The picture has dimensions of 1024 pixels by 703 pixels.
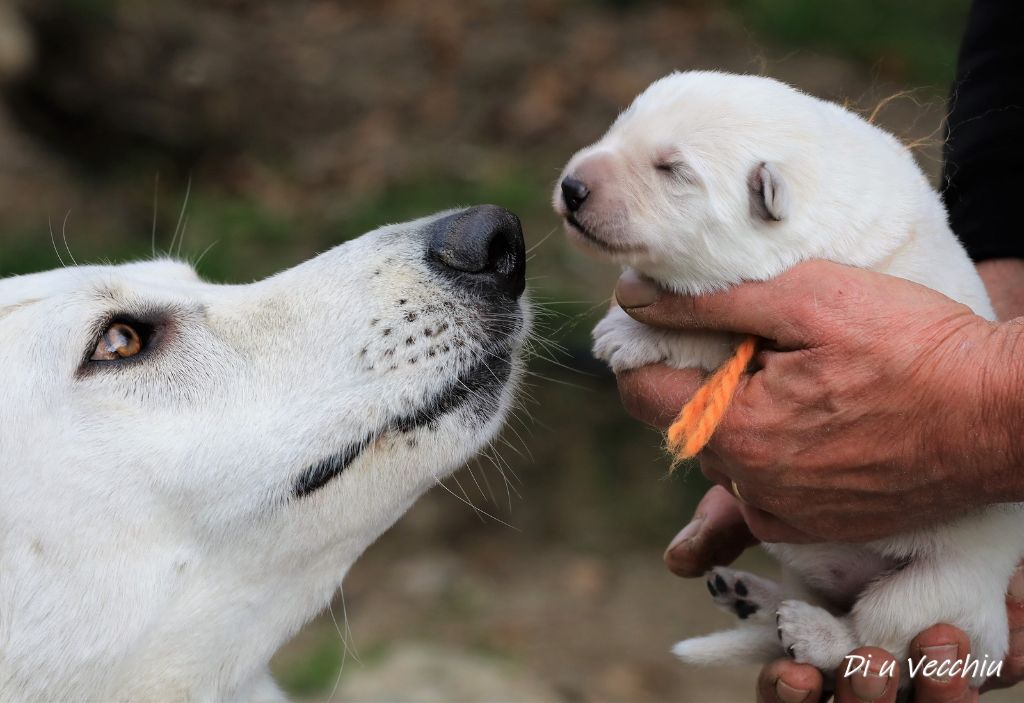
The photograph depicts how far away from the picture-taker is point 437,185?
784 cm

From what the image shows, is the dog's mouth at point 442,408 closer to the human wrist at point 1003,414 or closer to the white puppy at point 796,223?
the white puppy at point 796,223

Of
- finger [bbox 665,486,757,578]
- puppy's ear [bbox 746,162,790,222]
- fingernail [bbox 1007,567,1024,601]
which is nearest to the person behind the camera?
puppy's ear [bbox 746,162,790,222]

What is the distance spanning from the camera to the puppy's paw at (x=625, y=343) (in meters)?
2.81

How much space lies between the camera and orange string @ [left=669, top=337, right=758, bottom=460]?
2459 mm

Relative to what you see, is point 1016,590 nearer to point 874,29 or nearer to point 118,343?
point 118,343

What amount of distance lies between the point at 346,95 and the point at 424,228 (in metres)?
6.74

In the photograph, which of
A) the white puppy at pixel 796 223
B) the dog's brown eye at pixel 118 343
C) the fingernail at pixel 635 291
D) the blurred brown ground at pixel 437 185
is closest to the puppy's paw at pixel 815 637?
the white puppy at pixel 796 223

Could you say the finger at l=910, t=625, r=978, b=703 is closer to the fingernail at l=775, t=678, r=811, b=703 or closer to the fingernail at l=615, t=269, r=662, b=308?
the fingernail at l=775, t=678, r=811, b=703

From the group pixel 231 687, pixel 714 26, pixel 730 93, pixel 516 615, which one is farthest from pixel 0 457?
pixel 714 26

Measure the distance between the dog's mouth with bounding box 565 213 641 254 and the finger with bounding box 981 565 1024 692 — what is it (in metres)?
1.38

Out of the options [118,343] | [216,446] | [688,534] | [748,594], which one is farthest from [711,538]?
[118,343]

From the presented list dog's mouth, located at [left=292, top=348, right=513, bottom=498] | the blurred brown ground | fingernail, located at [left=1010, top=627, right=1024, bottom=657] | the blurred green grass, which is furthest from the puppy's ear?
the blurred green grass

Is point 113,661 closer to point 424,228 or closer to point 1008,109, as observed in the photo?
point 424,228

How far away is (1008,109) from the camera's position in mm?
3264
